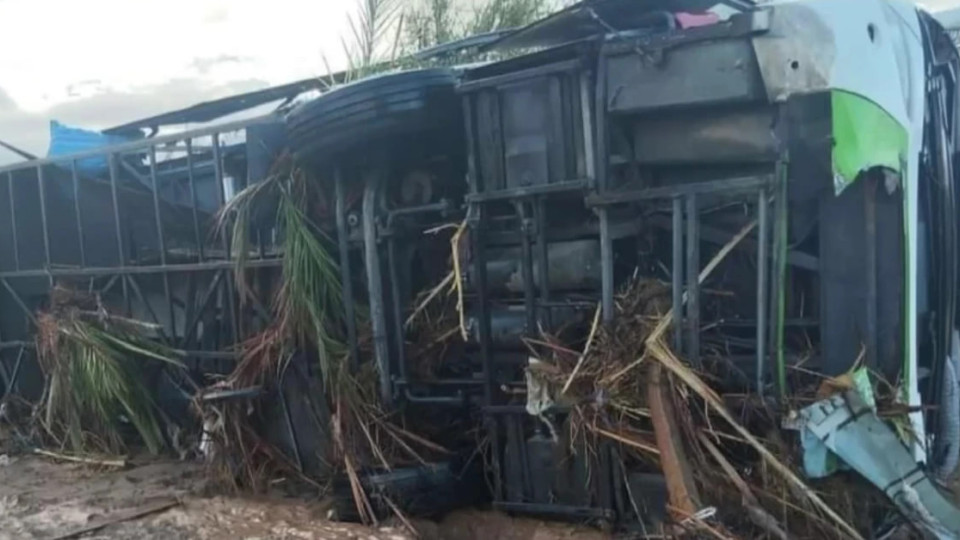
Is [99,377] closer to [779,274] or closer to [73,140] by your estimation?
[73,140]

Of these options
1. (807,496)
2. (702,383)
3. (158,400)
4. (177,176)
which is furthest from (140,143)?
(807,496)

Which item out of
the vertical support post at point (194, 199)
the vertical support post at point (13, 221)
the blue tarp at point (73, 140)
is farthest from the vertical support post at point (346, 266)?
the vertical support post at point (13, 221)

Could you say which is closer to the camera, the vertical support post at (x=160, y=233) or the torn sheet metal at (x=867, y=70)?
the torn sheet metal at (x=867, y=70)

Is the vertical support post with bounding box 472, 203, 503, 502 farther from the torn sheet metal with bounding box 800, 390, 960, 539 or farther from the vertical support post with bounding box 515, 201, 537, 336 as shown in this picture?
the torn sheet metal with bounding box 800, 390, 960, 539

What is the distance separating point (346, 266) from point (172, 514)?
5.60 ft

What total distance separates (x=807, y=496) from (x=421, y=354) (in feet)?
6.91

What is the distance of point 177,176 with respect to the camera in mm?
6797

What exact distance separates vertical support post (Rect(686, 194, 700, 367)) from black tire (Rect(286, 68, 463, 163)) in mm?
1428

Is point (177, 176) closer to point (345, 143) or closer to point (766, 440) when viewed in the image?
point (345, 143)

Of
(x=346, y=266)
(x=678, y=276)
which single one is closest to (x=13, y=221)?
(x=346, y=266)

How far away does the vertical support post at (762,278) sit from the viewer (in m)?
3.59

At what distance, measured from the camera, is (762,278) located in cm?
360

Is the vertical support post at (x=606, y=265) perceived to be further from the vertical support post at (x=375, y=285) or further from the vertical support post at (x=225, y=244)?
the vertical support post at (x=225, y=244)

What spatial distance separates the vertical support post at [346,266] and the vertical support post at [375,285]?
19 cm
